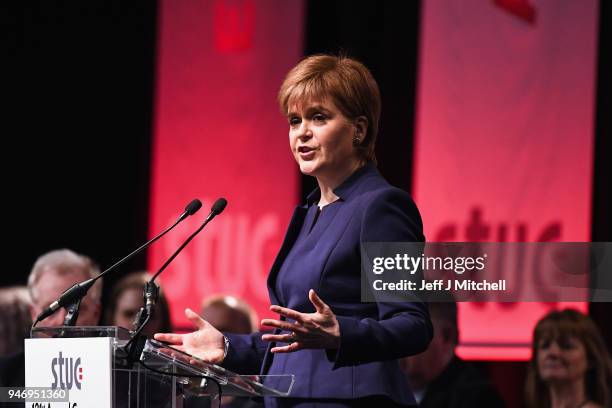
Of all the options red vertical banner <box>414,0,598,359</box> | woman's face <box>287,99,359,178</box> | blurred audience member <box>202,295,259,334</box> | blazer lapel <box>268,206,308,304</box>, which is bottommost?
blurred audience member <box>202,295,259,334</box>

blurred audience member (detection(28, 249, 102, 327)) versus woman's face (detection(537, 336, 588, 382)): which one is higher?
blurred audience member (detection(28, 249, 102, 327))

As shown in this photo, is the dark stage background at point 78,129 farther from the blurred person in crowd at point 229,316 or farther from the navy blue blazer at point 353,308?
the navy blue blazer at point 353,308

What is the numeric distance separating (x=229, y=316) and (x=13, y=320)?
0.93m

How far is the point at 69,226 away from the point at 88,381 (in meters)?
4.12

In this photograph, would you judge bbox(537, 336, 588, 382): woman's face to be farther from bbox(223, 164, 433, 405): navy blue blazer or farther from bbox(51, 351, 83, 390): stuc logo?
bbox(51, 351, 83, 390): stuc logo

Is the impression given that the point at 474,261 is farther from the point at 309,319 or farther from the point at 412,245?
the point at 309,319

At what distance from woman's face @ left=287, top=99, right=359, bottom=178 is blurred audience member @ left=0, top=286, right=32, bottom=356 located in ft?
7.23

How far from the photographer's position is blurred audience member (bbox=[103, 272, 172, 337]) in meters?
4.57

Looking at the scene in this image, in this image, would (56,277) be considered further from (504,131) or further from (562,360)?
(504,131)

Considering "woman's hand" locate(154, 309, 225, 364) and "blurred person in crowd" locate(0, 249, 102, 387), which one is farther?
"blurred person in crowd" locate(0, 249, 102, 387)

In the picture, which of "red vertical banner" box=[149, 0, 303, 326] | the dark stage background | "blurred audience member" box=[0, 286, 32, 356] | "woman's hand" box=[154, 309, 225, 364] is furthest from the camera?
the dark stage background

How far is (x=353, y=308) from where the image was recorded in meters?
2.30

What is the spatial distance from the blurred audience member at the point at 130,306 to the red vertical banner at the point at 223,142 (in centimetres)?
99

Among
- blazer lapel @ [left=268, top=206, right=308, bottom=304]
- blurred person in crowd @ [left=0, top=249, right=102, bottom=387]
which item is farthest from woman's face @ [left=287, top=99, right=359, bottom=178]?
blurred person in crowd @ [left=0, top=249, right=102, bottom=387]
